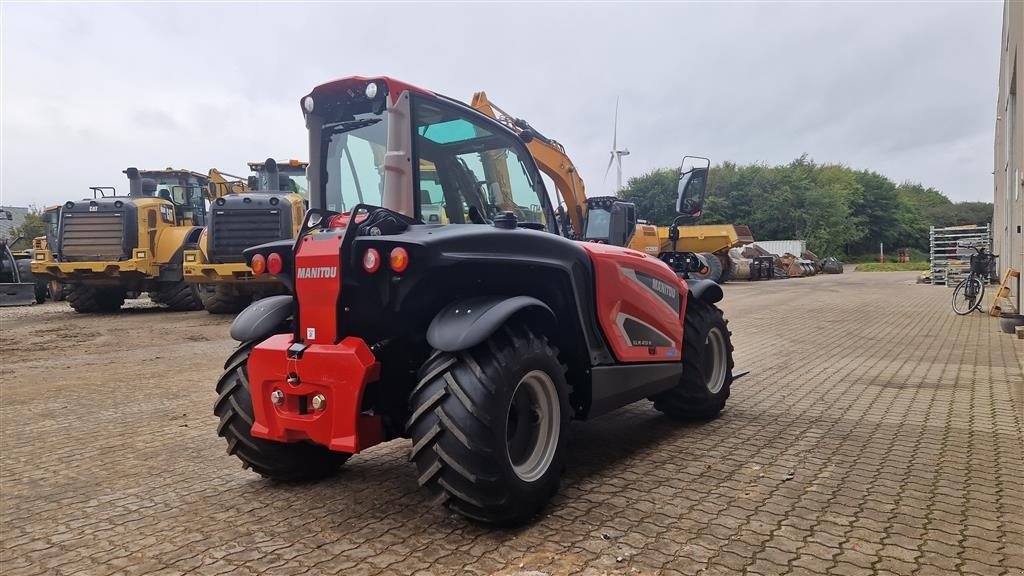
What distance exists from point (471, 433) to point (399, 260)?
808 mm

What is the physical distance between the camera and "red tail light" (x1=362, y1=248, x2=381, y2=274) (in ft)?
9.32

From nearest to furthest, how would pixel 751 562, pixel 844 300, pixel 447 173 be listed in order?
pixel 751 562
pixel 447 173
pixel 844 300

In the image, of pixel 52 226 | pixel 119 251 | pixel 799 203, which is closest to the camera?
pixel 119 251

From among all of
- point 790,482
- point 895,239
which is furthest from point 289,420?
point 895,239

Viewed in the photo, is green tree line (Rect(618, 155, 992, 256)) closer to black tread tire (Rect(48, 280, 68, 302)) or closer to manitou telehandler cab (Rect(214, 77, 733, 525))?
black tread tire (Rect(48, 280, 68, 302))

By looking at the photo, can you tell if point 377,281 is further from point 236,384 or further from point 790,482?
point 790,482

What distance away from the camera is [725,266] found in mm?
27688

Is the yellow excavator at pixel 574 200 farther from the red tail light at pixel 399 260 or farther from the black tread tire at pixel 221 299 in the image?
the black tread tire at pixel 221 299

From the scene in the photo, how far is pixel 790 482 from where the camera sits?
3.60 m

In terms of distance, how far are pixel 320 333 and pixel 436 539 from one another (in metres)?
1.09

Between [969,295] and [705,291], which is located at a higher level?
[705,291]

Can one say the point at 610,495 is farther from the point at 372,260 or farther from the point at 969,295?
the point at 969,295

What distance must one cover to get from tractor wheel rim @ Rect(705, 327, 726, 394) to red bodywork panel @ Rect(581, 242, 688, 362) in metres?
0.58

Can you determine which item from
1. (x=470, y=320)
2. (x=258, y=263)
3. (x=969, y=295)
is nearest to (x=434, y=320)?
(x=470, y=320)
